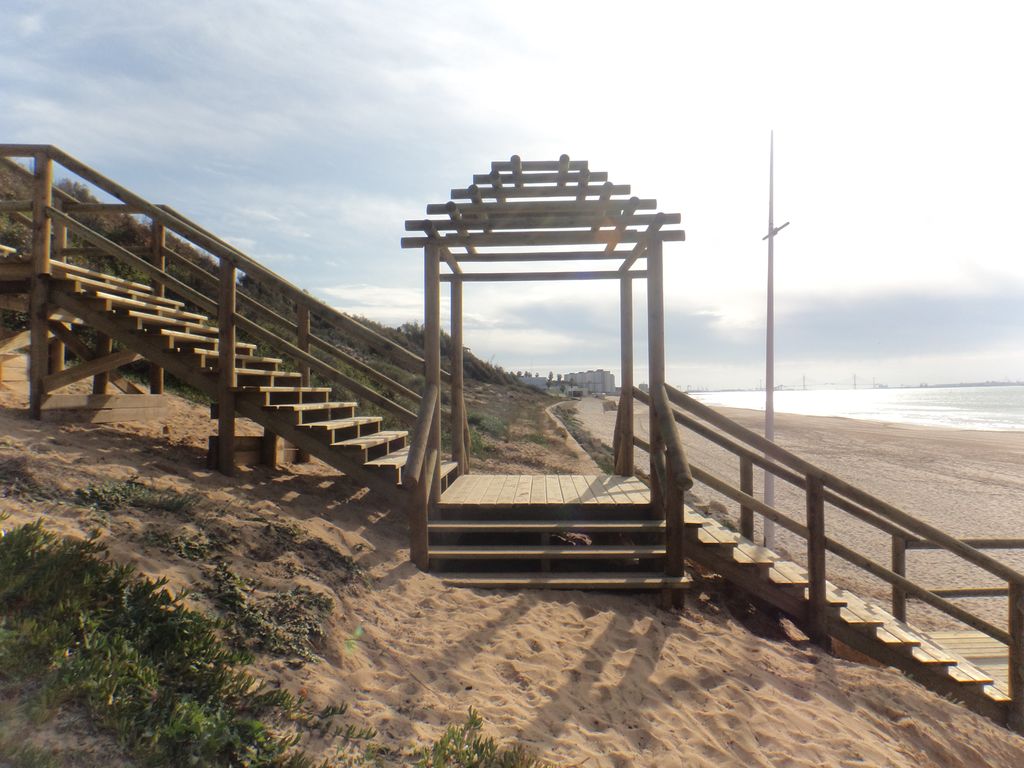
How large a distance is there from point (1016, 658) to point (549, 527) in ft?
11.8

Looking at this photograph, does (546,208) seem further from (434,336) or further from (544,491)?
(544,491)

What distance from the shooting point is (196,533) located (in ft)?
13.7

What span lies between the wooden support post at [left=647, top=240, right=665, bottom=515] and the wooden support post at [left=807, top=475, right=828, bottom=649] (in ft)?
3.77

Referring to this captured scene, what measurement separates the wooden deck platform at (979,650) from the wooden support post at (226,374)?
22.2 feet

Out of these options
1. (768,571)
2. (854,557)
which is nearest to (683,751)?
(768,571)

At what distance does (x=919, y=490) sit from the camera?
17703 millimetres

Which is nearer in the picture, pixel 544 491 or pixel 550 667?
pixel 550 667

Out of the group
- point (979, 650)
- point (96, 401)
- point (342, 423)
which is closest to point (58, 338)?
point (96, 401)

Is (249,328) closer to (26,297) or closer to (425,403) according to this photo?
(425,403)

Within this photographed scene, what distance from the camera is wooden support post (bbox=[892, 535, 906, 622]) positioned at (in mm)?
5723

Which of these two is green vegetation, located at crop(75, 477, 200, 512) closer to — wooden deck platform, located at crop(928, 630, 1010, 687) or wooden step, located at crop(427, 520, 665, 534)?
wooden step, located at crop(427, 520, 665, 534)

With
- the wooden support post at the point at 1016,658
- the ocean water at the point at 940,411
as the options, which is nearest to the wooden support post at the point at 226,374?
the wooden support post at the point at 1016,658

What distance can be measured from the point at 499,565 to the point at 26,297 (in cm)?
568

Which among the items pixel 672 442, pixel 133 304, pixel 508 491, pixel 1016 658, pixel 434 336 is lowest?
pixel 1016 658
